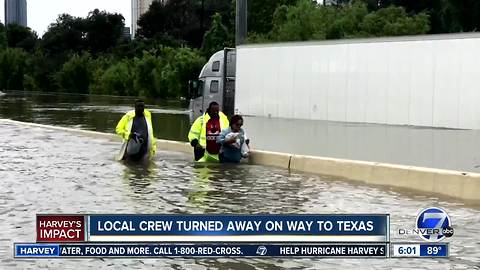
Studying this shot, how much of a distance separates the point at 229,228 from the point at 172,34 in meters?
89.8

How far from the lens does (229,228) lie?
5.22 metres

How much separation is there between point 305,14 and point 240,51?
2290 cm

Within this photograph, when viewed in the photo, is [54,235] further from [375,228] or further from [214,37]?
[214,37]

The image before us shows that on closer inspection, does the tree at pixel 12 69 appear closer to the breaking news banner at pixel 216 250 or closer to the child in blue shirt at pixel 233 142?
the child in blue shirt at pixel 233 142

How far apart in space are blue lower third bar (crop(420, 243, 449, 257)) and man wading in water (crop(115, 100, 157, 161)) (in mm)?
8311

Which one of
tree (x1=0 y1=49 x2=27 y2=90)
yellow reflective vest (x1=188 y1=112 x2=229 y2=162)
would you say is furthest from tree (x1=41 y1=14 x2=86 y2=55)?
yellow reflective vest (x1=188 y1=112 x2=229 y2=162)

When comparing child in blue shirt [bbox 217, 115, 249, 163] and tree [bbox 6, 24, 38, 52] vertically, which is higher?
tree [bbox 6, 24, 38, 52]

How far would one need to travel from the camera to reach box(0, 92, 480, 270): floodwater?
620cm

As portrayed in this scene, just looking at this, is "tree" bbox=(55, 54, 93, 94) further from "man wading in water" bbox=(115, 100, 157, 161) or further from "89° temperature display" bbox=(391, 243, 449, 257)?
"89° temperature display" bbox=(391, 243, 449, 257)

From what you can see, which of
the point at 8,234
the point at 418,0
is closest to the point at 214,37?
the point at 418,0

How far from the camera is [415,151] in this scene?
14766mm

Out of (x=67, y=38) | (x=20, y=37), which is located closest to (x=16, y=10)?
(x=20, y=37)

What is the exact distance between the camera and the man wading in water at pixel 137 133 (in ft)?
44.1

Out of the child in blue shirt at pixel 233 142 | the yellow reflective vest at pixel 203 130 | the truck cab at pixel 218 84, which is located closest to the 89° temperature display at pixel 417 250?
the child in blue shirt at pixel 233 142
